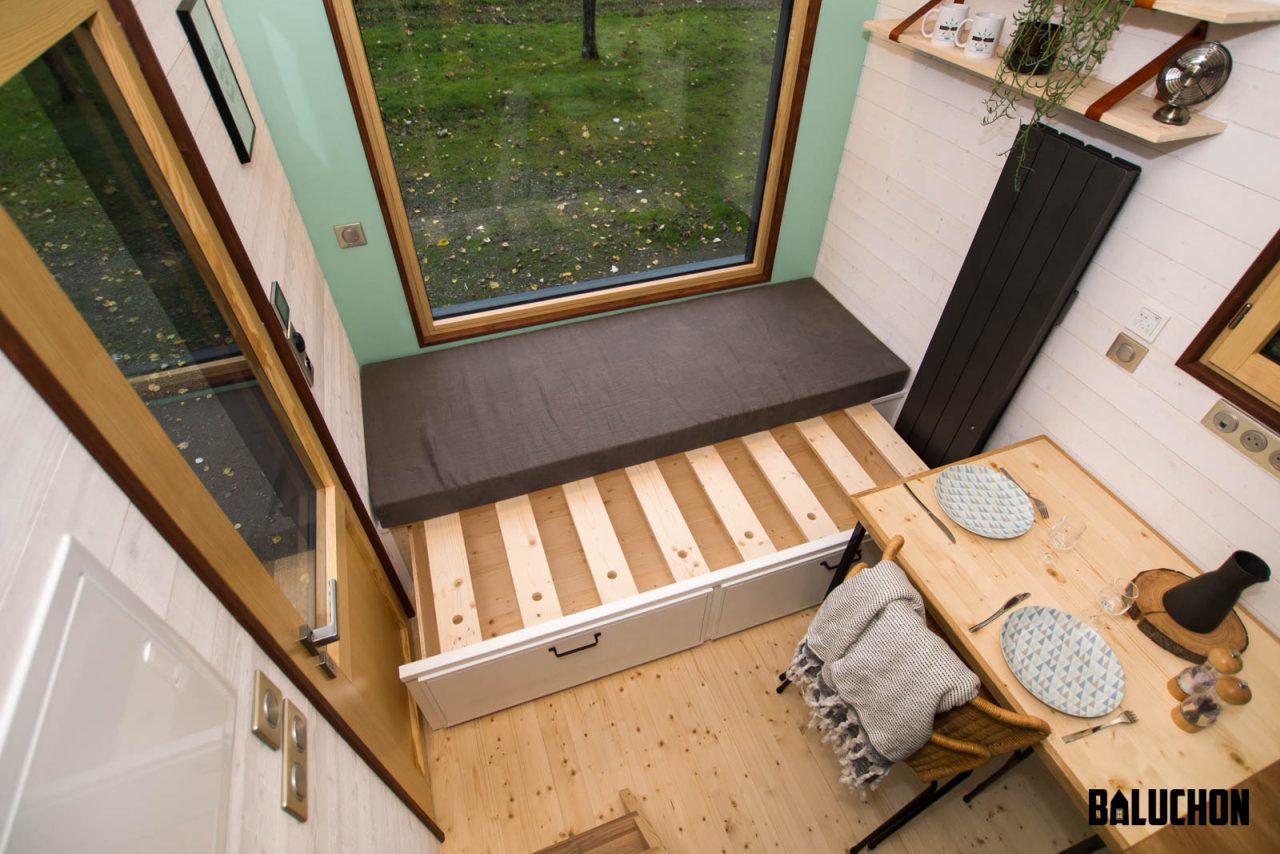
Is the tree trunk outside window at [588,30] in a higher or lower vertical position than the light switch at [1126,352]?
higher

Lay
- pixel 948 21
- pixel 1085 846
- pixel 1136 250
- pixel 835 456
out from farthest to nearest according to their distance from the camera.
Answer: pixel 835 456 < pixel 948 21 < pixel 1136 250 < pixel 1085 846

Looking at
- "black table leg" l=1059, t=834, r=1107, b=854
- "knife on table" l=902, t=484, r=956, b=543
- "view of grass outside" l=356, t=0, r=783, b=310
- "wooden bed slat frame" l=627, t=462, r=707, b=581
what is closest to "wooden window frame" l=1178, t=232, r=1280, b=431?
"knife on table" l=902, t=484, r=956, b=543

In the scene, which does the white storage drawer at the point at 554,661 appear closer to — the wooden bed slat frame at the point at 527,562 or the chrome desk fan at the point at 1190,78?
the wooden bed slat frame at the point at 527,562

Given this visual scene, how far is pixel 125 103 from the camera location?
0.98 m

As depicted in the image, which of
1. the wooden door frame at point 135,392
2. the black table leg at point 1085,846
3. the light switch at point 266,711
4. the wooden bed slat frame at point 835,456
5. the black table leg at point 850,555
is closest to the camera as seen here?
the wooden door frame at point 135,392

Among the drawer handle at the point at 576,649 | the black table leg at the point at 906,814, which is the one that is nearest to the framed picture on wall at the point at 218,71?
the drawer handle at the point at 576,649

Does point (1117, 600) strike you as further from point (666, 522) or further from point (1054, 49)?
point (1054, 49)

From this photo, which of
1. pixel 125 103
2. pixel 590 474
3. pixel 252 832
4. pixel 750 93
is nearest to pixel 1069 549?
pixel 590 474

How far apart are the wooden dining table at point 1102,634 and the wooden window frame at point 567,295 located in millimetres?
1350

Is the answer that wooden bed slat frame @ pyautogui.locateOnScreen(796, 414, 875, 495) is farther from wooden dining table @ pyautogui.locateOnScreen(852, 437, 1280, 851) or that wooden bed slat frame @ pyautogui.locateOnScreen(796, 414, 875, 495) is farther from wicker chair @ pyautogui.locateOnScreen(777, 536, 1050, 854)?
wicker chair @ pyautogui.locateOnScreen(777, 536, 1050, 854)

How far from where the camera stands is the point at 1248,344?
1438mm

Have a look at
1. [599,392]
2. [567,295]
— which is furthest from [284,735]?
[567,295]

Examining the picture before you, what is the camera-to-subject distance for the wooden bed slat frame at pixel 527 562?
190 cm

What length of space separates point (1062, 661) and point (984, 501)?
0.47 meters
